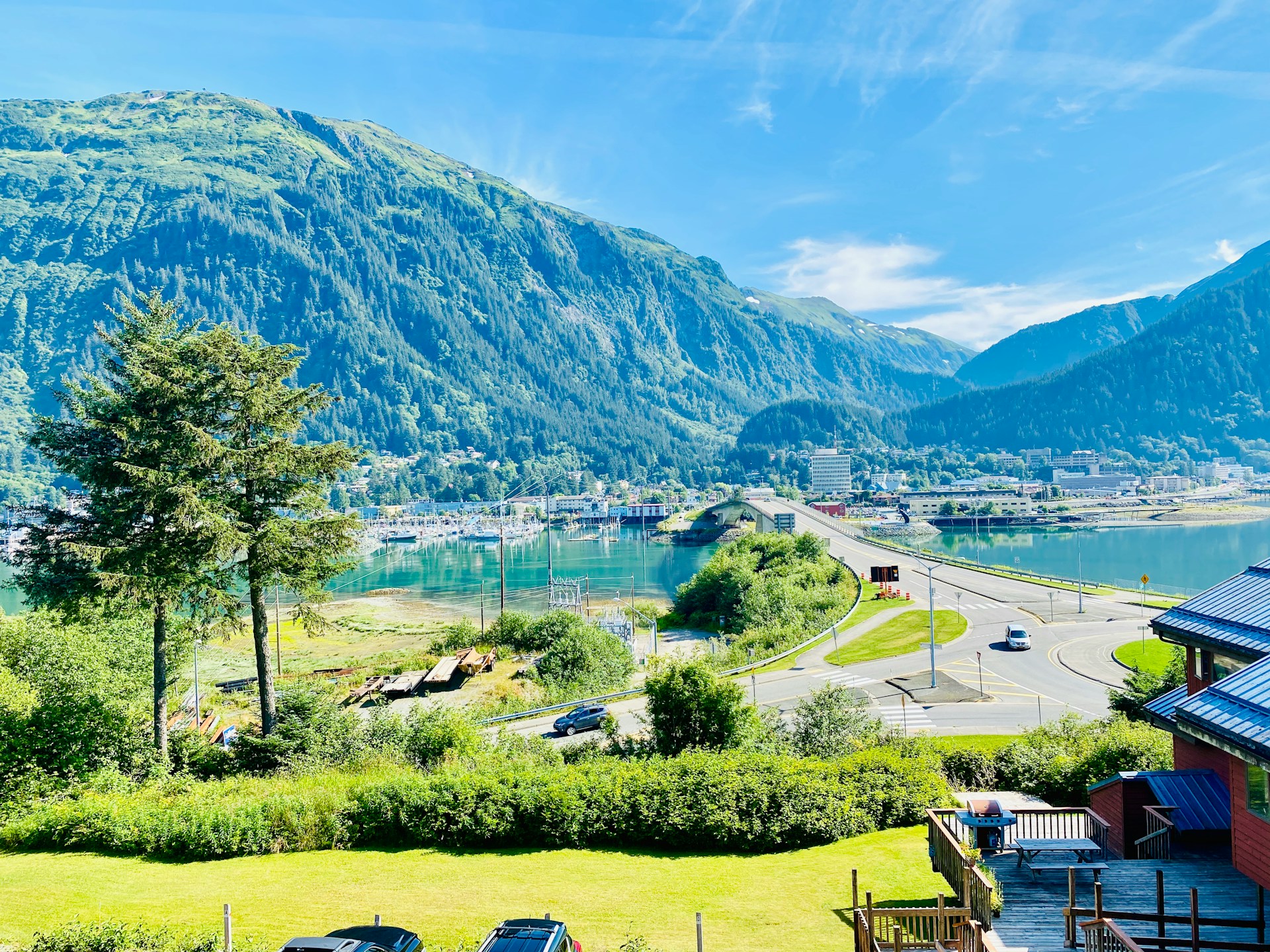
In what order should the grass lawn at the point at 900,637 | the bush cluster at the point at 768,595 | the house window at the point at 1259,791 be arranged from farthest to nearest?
the bush cluster at the point at 768,595 → the grass lawn at the point at 900,637 → the house window at the point at 1259,791

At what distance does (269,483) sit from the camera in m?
21.0

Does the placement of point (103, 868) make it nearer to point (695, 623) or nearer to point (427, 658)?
point (427, 658)

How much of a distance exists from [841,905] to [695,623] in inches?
2111

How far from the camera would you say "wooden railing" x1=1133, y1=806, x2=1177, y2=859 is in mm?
10391

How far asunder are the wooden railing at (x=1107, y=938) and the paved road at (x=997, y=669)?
56.9 feet

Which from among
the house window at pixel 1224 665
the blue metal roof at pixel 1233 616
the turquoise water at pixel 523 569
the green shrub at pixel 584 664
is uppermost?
the blue metal roof at pixel 1233 616

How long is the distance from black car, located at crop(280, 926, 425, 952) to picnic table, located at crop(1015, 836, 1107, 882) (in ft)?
26.9

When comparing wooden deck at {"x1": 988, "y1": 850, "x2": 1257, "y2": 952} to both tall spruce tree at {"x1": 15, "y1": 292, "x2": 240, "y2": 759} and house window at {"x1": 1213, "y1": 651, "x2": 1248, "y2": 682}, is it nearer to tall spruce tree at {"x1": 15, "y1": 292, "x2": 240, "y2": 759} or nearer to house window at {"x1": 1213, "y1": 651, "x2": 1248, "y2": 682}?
house window at {"x1": 1213, "y1": 651, "x2": 1248, "y2": 682}

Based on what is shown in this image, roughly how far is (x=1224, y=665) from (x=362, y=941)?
1295 centimetres

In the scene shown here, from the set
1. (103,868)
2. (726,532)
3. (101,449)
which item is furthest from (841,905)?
(726,532)

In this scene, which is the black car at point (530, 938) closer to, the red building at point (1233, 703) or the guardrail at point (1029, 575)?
the red building at point (1233, 703)

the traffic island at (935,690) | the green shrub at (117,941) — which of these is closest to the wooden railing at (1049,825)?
the green shrub at (117,941)

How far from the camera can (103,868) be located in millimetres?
13508

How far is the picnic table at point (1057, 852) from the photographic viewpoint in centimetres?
981
